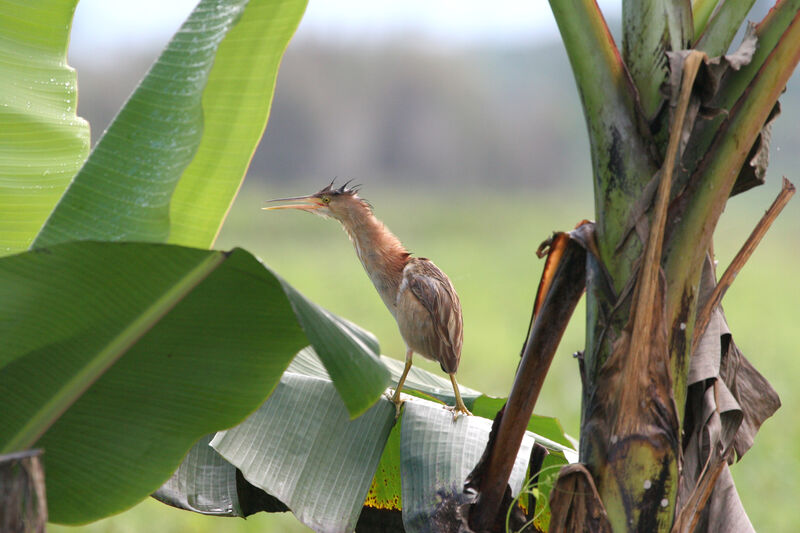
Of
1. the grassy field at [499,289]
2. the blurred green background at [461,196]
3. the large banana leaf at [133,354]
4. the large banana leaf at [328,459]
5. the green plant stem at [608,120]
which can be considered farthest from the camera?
the blurred green background at [461,196]

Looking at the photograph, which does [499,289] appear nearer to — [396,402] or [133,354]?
[396,402]

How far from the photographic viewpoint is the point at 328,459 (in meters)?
1.25

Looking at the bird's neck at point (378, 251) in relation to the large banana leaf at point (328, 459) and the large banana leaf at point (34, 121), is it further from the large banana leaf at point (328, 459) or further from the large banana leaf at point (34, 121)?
the large banana leaf at point (34, 121)

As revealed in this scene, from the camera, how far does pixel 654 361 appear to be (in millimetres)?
941

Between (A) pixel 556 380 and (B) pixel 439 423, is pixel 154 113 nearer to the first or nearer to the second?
(B) pixel 439 423

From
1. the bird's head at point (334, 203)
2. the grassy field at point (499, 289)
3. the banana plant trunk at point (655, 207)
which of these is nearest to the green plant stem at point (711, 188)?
the banana plant trunk at point (655, 207)

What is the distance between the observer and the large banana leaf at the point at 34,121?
1.30 meters

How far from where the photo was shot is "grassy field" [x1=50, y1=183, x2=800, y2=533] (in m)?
3.91

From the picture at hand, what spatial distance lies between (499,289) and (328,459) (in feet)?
30.0

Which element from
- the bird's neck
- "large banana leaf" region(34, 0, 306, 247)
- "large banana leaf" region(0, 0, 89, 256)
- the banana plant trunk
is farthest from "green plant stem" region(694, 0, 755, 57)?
"large banana leaf" region(0, 0, 89, 256)

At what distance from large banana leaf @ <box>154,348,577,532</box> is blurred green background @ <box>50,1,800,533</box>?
2.15 feet

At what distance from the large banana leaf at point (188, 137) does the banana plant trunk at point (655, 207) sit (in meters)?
0.42

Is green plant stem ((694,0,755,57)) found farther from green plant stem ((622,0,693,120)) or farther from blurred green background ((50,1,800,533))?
blurred green background ((50,1,800,533))

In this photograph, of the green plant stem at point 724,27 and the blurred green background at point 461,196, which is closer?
the green plant stem at point 724,27
